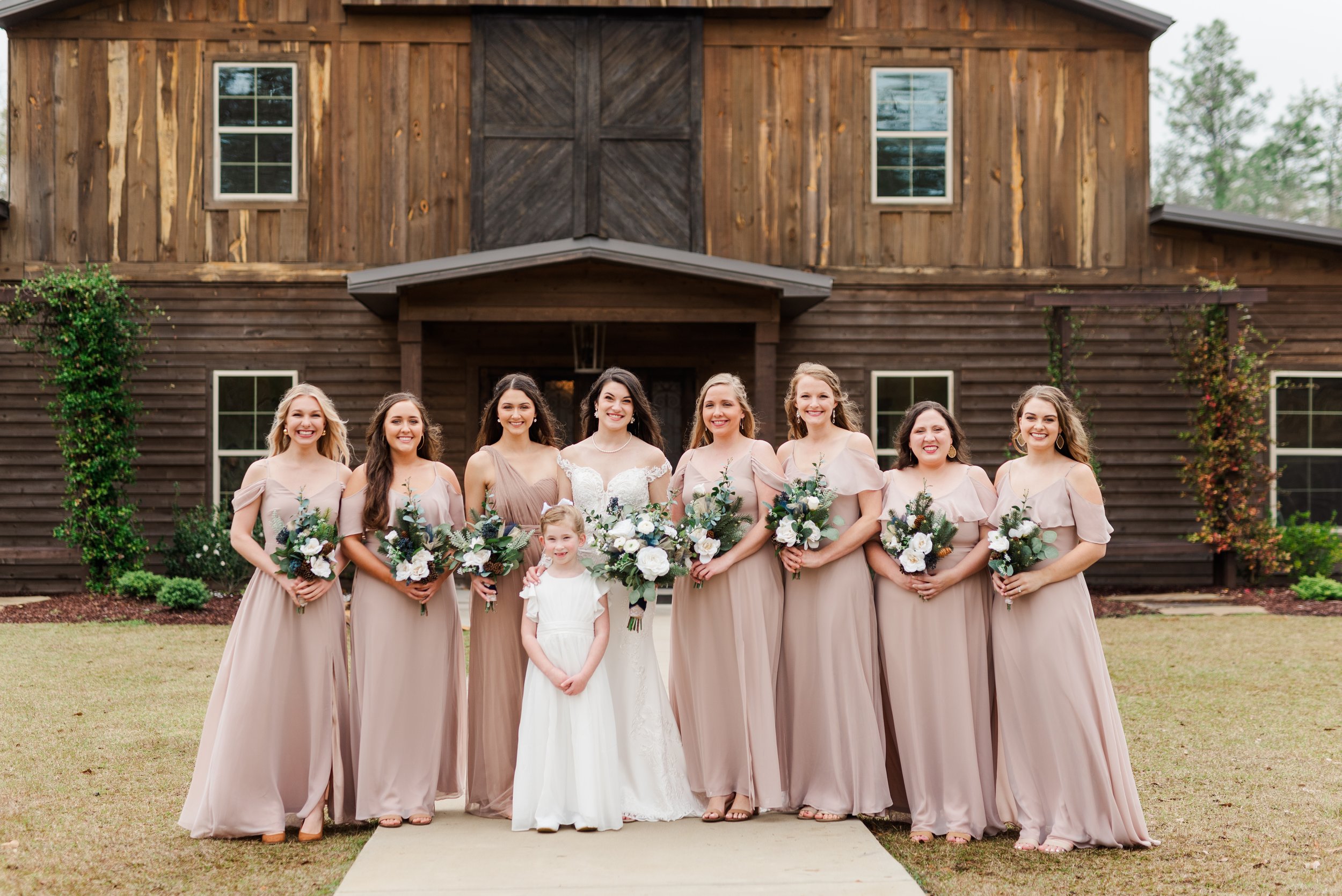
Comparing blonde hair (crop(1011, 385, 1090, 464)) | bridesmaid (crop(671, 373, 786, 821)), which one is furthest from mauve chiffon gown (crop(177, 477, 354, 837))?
blonde hair (crop(1011, 385, 1090, 464))

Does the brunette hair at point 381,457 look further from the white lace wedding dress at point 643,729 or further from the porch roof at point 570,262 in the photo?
the porch roof at point 570,262

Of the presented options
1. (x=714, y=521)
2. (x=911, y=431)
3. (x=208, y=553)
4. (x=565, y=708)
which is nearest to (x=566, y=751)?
(x=565, y=708)

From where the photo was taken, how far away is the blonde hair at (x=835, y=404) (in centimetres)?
537

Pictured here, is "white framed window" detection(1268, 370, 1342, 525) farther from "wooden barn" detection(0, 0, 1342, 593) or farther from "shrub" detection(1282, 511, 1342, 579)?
"wooden barn" detection(0, 0, 1342, 593)

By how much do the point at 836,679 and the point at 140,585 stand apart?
9.98 meters

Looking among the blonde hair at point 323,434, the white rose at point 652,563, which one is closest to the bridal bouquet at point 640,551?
the white rose at point 652,563

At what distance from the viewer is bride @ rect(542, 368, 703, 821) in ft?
17.1

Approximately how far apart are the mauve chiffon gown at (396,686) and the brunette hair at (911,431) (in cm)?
215

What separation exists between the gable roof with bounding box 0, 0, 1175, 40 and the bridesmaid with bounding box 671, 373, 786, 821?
33.0 ft

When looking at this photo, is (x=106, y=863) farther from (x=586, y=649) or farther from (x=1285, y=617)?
(x=1285, y=617)

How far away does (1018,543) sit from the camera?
482 centimetres

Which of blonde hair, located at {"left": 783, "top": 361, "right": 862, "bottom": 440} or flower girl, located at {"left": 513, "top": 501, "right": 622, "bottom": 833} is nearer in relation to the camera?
Result: flower girl, located at {"left": 513, "top": 501, "right": 622, "bottom": 833}

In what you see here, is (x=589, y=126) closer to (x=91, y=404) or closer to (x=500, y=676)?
(x=91, y=404)

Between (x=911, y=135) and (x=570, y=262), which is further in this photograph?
(x=911, y=135)
